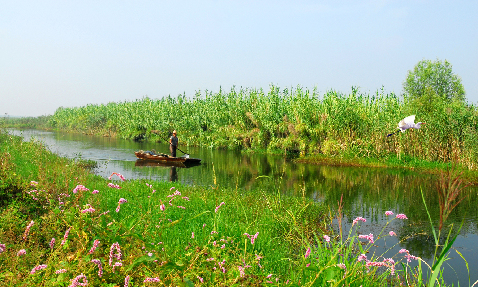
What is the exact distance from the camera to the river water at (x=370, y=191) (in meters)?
9.39

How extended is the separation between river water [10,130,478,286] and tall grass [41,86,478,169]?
2744 millimetres

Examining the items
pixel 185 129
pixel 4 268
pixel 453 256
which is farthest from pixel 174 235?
pixel 185 129

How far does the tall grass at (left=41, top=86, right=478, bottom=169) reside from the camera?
22.6 metres

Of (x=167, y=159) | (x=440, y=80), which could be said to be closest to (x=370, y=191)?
(x=167, y=159)

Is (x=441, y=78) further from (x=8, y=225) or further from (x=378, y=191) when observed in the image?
(x=8, y=225)

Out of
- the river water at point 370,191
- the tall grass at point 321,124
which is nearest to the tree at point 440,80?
the tall grass at point 321,124

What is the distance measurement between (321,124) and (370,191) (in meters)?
13.6

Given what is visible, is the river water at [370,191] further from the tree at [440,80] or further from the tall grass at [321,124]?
the tree at [440,80]

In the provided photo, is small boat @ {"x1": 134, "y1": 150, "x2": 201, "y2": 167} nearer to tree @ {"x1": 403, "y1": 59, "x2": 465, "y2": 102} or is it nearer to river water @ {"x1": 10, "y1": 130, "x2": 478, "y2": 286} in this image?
river water @ {"x1": 10, "y1": 130, "x2": 478, "y2": 286}

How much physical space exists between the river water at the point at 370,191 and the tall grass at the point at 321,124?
9.00 ft

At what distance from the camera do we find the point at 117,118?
208 ft

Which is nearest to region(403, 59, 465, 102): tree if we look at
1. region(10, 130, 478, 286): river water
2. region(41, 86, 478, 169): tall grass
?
region(41, 86, 478, 169): tall grass

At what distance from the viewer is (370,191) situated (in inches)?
650

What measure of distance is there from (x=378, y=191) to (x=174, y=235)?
1204 cm
